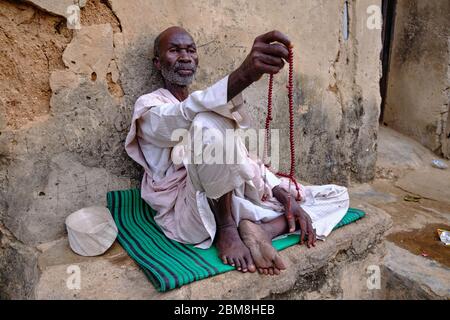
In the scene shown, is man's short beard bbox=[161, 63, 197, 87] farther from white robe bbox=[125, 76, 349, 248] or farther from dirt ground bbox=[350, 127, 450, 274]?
dirt ground bbox=[350, 127, 450, 274]

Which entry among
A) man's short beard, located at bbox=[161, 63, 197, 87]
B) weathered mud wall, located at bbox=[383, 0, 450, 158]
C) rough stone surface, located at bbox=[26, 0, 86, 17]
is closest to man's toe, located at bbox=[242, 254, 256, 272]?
man's short beard, located at bbox=[161, 63, 197, 87]

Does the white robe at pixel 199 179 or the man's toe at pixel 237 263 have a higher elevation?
the white robe at pixel 199 179

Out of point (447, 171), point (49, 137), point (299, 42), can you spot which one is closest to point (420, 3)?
point (447, 171)

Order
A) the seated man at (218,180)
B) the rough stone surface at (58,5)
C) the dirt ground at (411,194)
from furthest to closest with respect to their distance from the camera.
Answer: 1. the dirt ground at (411,194)
2. the rough stone surface at (58,5)
3. the seated man at (218,180)

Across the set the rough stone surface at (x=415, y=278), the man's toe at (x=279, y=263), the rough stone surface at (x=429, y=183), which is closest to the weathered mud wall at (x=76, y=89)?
the man's toe at (x=279, y=263)

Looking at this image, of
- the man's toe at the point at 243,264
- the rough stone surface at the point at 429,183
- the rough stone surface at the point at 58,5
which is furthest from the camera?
the rough stone surface at the point at 429,183

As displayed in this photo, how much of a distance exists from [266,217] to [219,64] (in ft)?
4.20

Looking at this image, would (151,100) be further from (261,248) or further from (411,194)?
(411,194)

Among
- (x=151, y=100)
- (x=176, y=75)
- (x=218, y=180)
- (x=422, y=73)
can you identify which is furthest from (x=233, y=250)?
(x=422, y=73)

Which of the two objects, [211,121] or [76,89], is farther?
[76,89]

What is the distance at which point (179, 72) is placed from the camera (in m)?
2.37

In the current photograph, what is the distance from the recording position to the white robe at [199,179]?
1.77 meters

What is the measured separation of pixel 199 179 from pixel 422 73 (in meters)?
4.63

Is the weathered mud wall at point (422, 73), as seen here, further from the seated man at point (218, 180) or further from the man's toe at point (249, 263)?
the man's toe at point (249, 263)
